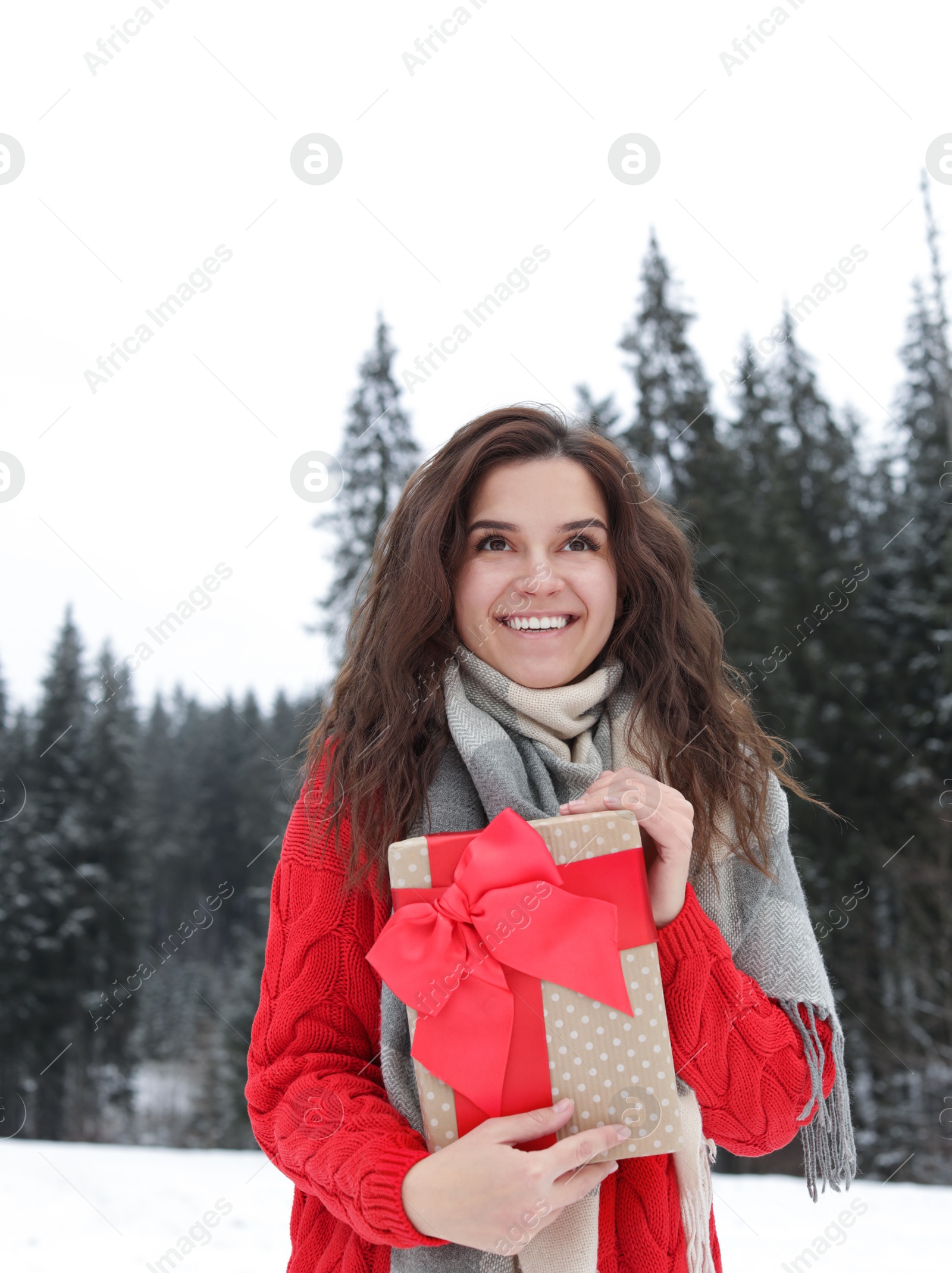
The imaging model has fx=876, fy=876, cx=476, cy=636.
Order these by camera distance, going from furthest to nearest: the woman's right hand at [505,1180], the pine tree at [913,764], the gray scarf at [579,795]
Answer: the pine tree at [913,764] → the gray scarf at [579,795] → the woman's right hand at [505,1180]

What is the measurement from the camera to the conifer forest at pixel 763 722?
38.4 feet

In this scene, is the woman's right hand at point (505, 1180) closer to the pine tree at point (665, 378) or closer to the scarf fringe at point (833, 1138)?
the scarf fringe at point (833, 1138)

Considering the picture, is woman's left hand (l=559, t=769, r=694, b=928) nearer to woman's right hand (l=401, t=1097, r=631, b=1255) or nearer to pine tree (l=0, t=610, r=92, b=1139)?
woman's right hand (l=401, t=1097, r=631, b=1255)

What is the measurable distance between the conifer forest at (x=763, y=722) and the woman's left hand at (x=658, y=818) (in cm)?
824

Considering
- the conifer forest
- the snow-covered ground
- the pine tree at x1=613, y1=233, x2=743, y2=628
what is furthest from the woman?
the pine tree at x1=613, y1=233, x2=743, y2=628

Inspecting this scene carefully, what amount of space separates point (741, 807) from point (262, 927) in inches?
545

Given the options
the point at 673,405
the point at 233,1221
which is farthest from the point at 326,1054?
the point at 673,405

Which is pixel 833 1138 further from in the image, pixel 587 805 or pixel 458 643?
pixel 458 643

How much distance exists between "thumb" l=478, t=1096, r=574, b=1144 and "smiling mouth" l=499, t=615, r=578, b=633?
701mm

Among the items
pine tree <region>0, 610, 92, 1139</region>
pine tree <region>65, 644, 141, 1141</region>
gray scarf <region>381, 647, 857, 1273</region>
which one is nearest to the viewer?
gray scarf <region>381, 647, 857, 1273</region>

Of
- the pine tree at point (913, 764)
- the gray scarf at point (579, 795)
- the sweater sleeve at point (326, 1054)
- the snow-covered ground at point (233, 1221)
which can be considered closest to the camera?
the sweater sleeve at point (326, 1054)

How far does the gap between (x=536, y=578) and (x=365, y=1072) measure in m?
0.81

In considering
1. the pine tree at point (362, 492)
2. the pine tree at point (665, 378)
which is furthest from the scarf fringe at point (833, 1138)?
the pine tree at point (665, 378)

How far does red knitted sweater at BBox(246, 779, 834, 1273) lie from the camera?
1191mm
